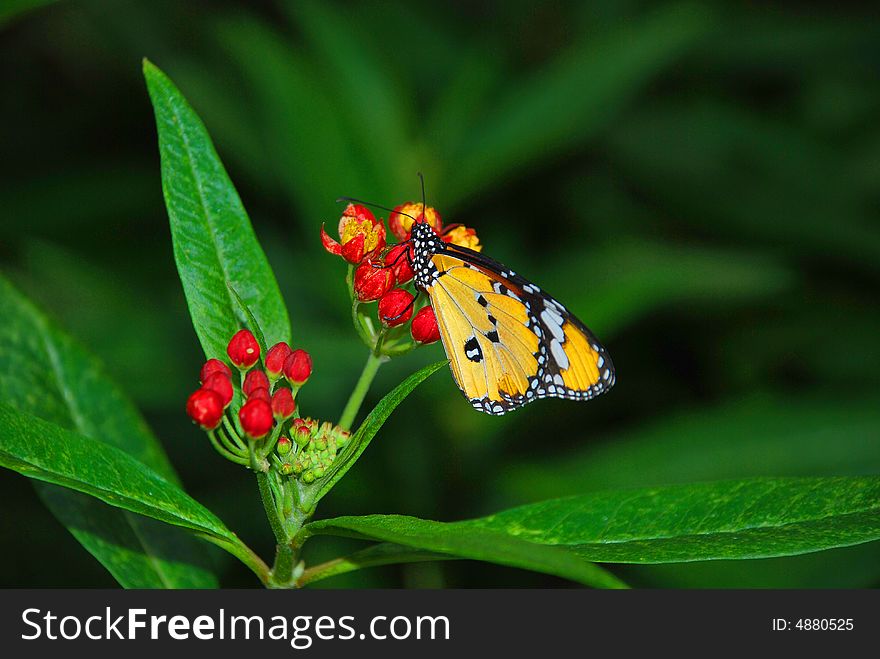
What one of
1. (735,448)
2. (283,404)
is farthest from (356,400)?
(735,448)

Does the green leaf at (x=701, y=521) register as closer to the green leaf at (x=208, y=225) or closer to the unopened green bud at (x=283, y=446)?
the unopened green bud at (x=283, y=446)

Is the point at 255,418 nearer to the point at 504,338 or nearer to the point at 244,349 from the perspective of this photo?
the point at 244,349

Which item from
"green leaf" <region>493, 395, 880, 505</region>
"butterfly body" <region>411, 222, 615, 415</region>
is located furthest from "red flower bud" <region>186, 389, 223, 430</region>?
"green leaf" <region>493, 395, 880, 505</region>

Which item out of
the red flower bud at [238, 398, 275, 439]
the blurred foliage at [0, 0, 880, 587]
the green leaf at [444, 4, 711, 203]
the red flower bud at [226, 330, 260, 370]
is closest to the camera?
the red flower bud at [238, 398, 275, 439]

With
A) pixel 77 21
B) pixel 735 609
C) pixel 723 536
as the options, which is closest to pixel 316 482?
pixel 723 536

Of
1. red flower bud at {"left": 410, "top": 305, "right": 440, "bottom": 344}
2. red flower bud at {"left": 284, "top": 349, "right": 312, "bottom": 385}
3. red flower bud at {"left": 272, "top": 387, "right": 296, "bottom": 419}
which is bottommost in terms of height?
red flower bud at {"left": 272, "top": 387, "right": 296, "bottom": 419}

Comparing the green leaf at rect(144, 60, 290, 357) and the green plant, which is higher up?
the green leaf at rect(144, 60, 290, 357)

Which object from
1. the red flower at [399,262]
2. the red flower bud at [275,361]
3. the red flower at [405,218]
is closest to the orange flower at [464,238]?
the red flower at [405,218]

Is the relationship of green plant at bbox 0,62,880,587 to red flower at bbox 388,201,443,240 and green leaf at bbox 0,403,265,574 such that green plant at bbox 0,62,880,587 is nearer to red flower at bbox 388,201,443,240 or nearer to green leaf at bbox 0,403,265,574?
green leaf at bbox 0,403,265,574
